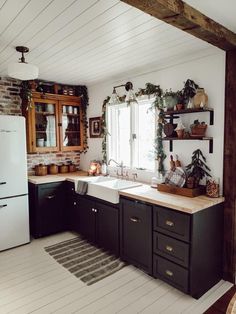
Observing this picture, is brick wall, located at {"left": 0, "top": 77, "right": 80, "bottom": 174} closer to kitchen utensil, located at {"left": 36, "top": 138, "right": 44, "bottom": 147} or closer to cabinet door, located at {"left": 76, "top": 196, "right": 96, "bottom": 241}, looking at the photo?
kitchen utensil, located at {"left": 36, "top": 138, "right": 44, "bottom": 147}

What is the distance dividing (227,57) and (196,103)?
0.52 m

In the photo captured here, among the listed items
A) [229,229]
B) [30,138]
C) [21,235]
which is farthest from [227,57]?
[21,235]

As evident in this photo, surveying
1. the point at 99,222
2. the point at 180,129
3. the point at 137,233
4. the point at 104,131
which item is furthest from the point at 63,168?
the point at 180,129

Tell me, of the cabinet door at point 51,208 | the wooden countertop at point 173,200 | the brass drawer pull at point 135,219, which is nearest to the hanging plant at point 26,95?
the cabinet door at point 51,208

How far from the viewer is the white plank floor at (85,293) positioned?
2150mm

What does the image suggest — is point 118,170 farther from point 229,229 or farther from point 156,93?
point 229,229

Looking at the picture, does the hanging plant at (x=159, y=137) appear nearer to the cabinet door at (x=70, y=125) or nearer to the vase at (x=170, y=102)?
the vase at (x=170, y=102)

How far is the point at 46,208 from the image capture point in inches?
141

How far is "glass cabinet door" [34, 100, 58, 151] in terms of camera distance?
152 inches

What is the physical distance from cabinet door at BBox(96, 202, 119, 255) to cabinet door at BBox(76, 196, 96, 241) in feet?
0.38

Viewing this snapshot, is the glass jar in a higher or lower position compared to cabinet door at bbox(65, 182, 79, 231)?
higher

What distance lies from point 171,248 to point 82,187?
1.50 meters

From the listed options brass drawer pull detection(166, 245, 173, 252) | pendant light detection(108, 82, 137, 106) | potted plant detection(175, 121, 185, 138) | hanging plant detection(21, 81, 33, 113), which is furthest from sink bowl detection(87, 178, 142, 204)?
hanging plant detection(21, 81, 33, 113)

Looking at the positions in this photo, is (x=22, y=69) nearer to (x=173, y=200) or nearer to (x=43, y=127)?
(x=43, y=127)
